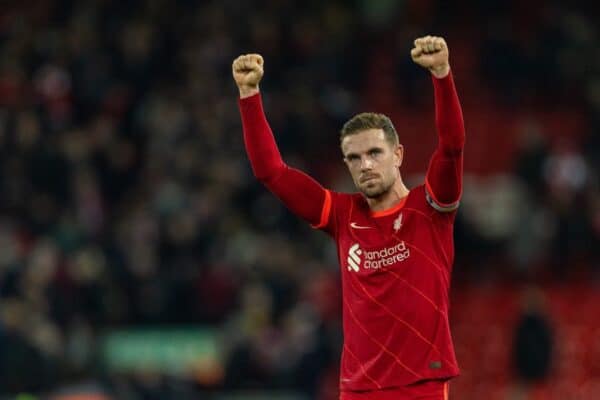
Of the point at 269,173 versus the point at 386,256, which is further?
the point at 269,173

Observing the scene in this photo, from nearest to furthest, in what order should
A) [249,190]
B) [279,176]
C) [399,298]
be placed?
[399,298]
[279,176]
[249,190]

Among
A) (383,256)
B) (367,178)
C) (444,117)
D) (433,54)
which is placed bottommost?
(383,256)

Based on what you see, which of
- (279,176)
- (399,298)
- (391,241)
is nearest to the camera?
(399,298)

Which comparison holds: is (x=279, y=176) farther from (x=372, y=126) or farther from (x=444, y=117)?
(x=444, y=117)

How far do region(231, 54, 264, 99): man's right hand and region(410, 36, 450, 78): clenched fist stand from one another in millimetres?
867

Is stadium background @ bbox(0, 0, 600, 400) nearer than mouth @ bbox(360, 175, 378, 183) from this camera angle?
No

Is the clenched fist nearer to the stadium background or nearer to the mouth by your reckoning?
the mouth

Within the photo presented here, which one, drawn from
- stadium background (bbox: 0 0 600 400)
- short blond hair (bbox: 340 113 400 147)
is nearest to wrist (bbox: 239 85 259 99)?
short blond hair (bbox: 340 113 400 147)

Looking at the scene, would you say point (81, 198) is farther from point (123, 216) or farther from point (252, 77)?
point (252, 77)

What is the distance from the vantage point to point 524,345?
13.8 meters

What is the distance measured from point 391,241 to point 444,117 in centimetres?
61

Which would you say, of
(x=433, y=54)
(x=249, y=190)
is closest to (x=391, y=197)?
(x=433, y=54)

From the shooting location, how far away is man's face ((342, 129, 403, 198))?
6.00 m

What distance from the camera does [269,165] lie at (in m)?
6.29
